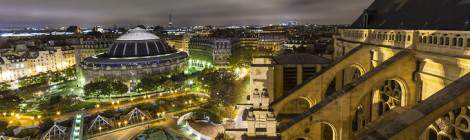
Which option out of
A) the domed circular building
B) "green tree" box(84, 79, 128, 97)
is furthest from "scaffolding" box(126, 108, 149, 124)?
the domed circular building

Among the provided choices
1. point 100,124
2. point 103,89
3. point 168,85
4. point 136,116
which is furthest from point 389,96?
point 103,89

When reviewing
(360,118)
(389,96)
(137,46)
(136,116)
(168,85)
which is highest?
(137,46)

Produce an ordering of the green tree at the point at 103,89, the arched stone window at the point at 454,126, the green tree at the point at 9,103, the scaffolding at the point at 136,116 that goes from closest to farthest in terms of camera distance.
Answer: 1. the arched stone window at the point at 454,126
2. the scaffolding at the point at 136,116
3. the green tree at the point at 9,103
4. the green tree at the point at 103,89

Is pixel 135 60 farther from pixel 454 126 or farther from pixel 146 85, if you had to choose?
pixel 454 126

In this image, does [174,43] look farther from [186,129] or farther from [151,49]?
[186,129]

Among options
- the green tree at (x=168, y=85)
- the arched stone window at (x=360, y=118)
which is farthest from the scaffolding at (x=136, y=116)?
the arched stone window at (x=360, y=118)

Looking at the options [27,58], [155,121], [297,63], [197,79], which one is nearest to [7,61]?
[27,58]

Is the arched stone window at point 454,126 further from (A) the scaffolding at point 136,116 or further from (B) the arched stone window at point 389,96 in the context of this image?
(A) the scaffolding at point 136,116
